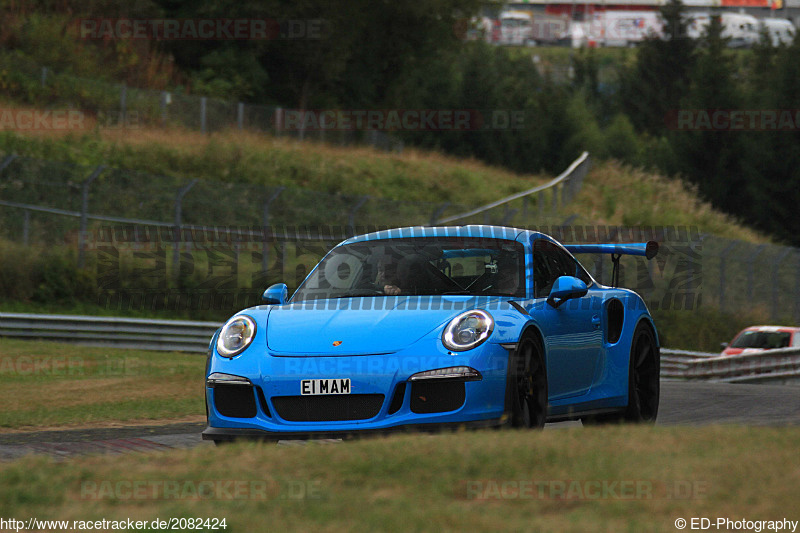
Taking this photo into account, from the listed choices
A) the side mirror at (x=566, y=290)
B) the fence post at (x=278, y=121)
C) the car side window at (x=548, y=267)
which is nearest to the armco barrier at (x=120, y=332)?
the car side window at (x=548, y=267)

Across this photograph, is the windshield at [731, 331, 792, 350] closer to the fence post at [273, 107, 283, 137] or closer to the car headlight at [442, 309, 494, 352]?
the car headlight at [442, 309, 494, 352]

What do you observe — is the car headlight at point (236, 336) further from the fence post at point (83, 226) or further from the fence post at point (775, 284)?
the fence post at point (775, 284)

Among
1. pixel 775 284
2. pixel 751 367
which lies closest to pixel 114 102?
pixel 775 284

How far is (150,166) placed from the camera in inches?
1339

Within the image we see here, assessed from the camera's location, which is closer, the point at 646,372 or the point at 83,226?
the point at 646,372

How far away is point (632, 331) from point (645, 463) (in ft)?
12.9

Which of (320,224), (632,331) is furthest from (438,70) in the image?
(632,331)

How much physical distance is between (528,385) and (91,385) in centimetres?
906

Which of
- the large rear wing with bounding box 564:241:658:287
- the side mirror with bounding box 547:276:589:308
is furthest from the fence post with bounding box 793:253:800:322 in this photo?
the side mirror with bounding box 547:276:589:308

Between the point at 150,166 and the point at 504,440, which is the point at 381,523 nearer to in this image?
the point at 504,440

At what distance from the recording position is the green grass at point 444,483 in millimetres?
4723

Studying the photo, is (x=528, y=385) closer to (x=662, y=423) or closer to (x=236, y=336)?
(x=236, y=336)

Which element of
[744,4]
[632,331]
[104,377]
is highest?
[744,4]

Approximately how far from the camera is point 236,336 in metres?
7.78
